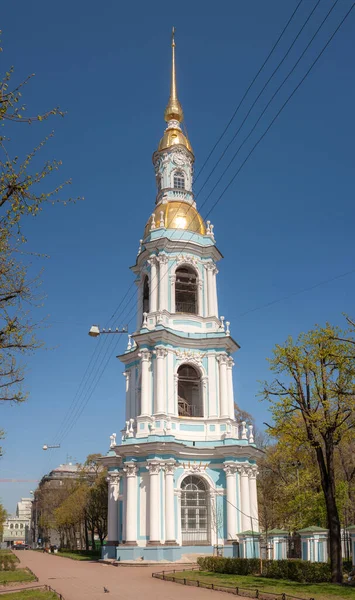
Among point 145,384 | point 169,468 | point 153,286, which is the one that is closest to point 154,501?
point 169,468

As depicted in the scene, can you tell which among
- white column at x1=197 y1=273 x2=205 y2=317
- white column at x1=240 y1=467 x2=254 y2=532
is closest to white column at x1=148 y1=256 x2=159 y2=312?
white column at x1=197 y1=273 x2=205 y2=317

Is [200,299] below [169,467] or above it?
above

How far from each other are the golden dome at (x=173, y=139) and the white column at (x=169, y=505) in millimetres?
23059

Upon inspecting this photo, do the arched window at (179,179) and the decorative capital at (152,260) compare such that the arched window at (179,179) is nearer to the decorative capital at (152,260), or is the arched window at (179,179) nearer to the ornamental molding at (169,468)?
the decorative capital at (152,260)

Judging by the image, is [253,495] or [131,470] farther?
[253,495]

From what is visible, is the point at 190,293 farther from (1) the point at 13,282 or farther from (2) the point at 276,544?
(1) the point at 13,282

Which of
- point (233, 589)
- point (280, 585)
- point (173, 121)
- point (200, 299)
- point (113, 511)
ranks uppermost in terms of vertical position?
point (173, 121)

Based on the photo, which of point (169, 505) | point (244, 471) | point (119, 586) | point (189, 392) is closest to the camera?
point (119, 586)

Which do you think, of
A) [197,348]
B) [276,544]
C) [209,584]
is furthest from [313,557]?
[197,348]

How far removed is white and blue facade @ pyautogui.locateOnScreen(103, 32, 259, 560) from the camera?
1241 inches

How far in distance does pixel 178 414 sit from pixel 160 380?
288cm

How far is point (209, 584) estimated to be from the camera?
66.2ft

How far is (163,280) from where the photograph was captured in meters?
37.4

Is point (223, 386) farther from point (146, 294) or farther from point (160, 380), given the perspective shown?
point (146, 294)
